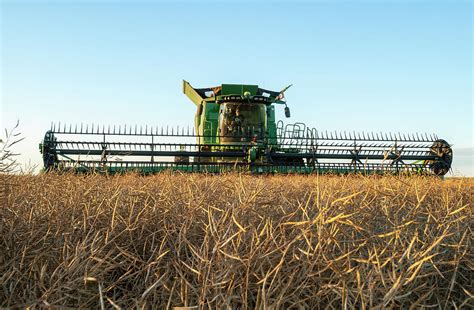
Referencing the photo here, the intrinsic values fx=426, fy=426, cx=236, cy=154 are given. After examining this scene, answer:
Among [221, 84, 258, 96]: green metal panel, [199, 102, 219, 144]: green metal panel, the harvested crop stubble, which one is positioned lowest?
the harvested crop stubble

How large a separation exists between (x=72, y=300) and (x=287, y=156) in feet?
25.4

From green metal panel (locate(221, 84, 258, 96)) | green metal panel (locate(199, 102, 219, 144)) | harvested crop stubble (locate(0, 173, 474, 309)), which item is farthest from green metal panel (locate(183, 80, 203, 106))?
harvested crop stubble (locate(0, 173, 474, 309))

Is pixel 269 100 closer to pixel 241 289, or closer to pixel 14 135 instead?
pixel 14 135

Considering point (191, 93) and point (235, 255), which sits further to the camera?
point (191, 93)

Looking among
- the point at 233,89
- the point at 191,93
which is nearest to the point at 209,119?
the point at 233,89

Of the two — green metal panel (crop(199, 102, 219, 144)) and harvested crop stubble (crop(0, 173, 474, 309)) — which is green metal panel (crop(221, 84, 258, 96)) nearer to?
green metal panel (crop(199, 102, 219, 144))

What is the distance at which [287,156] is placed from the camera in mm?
9219

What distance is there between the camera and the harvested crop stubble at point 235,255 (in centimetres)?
145

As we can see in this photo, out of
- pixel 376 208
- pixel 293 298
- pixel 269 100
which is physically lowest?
pixel 293 298

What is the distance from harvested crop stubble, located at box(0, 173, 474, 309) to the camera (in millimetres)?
1448

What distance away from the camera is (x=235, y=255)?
4.87 feet

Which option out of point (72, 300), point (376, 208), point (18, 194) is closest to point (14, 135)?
point (18, 194)

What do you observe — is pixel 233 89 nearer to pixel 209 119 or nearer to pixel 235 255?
pixel 209 119

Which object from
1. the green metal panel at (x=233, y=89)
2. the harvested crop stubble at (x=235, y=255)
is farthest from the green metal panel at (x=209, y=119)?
the harvested crop stubble at (x=235, y=255)
